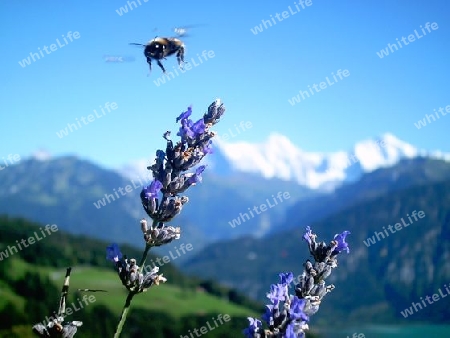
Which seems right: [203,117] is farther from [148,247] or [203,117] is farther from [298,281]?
[298,281]

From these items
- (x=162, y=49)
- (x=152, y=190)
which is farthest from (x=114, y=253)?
(x=162, y=49)

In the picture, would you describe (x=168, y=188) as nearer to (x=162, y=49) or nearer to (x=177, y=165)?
(x=177, y=165)

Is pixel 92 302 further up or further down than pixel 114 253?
further down

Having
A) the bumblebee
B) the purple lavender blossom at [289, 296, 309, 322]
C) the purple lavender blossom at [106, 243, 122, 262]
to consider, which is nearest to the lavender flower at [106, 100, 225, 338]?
the purple lavender blossom at [106, 243, 122, 262]

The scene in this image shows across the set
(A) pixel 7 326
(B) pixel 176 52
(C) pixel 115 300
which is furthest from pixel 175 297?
(B) pixel 176 52

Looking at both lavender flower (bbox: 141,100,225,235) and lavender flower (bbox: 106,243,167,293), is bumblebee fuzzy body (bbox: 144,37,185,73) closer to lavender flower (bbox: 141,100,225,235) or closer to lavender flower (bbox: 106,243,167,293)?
lavender flower (bbox: 141,100,225,235)

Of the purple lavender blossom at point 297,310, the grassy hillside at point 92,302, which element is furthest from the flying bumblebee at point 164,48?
the grassy hillside at point 92,302

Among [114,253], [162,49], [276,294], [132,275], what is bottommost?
[276,294]
